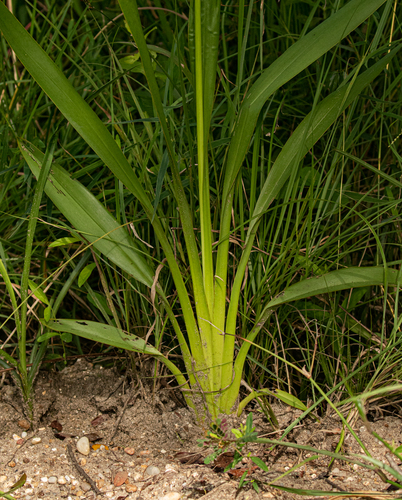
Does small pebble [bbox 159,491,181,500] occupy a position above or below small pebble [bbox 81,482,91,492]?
below

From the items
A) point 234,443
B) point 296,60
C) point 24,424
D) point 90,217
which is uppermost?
point 296,60

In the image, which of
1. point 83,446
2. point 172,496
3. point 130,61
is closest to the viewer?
point 172,496

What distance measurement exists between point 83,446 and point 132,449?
100mm

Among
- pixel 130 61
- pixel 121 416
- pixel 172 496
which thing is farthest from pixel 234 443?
pixel 130 61

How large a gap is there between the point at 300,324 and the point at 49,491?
623 mm

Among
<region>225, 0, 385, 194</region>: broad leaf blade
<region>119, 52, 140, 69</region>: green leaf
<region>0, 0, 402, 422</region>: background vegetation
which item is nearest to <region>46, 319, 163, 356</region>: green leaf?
<region>0, 0, 402, 422</region>: background vegetation

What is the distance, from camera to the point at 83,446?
89 centimetres

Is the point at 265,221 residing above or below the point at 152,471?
above

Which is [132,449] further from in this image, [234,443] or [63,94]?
[63,94]

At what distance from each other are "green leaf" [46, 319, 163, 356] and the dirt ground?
0.18 metres

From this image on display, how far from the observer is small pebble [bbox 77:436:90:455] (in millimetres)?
886

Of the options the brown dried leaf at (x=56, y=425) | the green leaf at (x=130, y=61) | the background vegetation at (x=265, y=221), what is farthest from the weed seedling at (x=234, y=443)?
the green leaf at (x=130, y=61)

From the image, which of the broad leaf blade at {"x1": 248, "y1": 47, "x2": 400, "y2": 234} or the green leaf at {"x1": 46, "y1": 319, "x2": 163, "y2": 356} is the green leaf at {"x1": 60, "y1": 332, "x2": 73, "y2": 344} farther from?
the broad leaf blade at {"x1": 248, "y1": 47, "x2": 400, "y2": 234}

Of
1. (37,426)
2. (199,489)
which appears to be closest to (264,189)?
(199,489)
